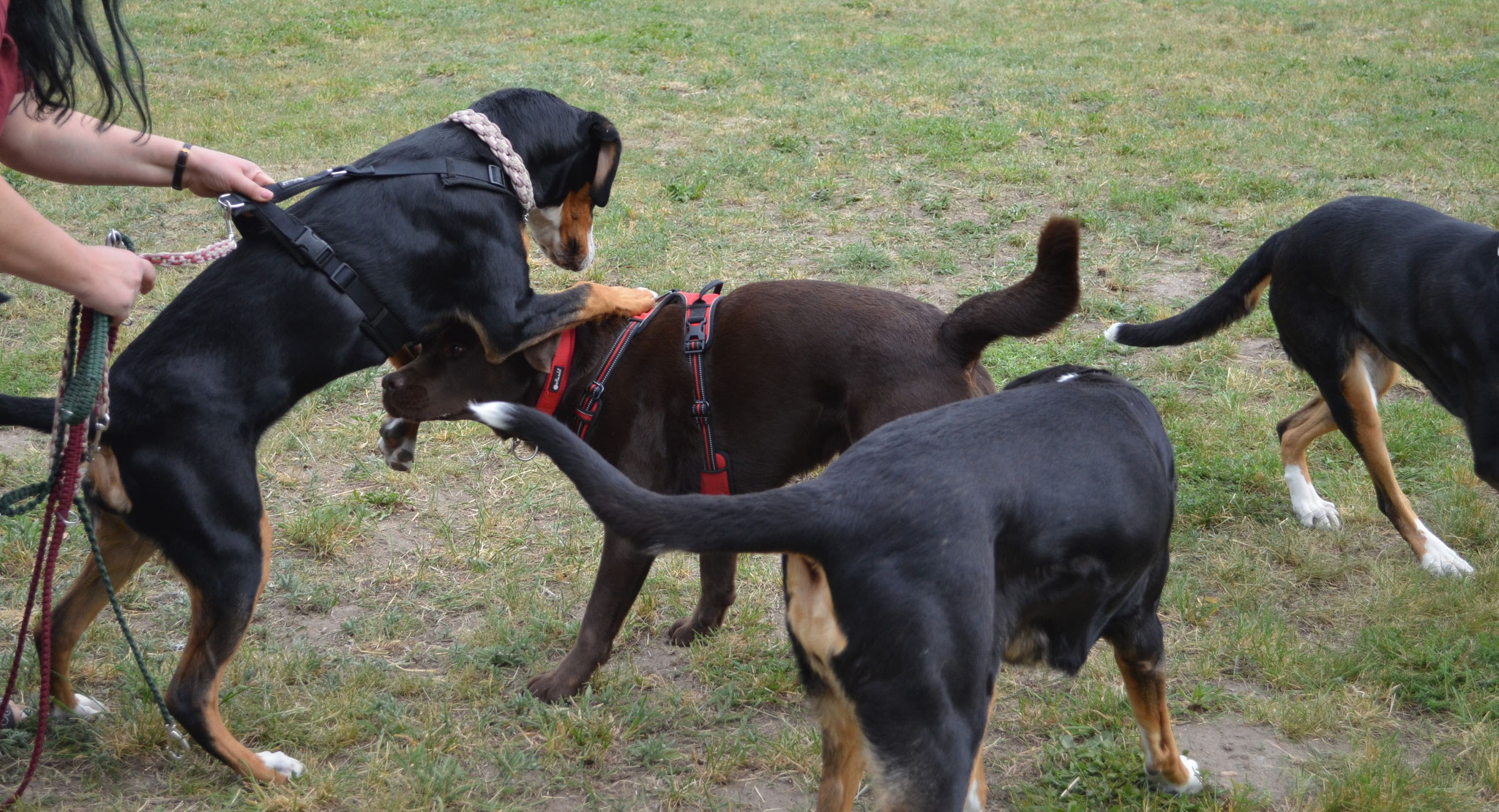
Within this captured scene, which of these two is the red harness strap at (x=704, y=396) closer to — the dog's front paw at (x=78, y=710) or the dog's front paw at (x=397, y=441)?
the dog's front paw at (x=397, y=441)

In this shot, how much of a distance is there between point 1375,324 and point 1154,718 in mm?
2003

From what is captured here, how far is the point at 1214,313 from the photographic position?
4500 millimetres

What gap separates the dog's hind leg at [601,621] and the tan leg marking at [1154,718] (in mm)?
1467

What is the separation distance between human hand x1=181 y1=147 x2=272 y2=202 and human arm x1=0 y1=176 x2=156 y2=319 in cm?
76

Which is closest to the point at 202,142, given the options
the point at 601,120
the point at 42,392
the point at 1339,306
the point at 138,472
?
the point at 42,392

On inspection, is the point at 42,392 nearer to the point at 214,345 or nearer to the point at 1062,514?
the point at 214,345

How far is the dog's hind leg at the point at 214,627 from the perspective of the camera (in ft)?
9.97

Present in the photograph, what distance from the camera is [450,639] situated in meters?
3.96

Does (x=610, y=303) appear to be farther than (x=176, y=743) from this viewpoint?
Yes

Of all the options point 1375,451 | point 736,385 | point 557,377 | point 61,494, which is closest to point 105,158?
point 61,494

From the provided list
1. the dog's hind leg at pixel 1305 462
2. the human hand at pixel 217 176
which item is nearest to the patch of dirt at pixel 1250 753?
the dog's hind leg at pixel 1305 462

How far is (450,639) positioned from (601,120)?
1962 mm

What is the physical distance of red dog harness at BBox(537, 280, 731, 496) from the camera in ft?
12.2

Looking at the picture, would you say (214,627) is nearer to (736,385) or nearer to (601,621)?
(601,621)
